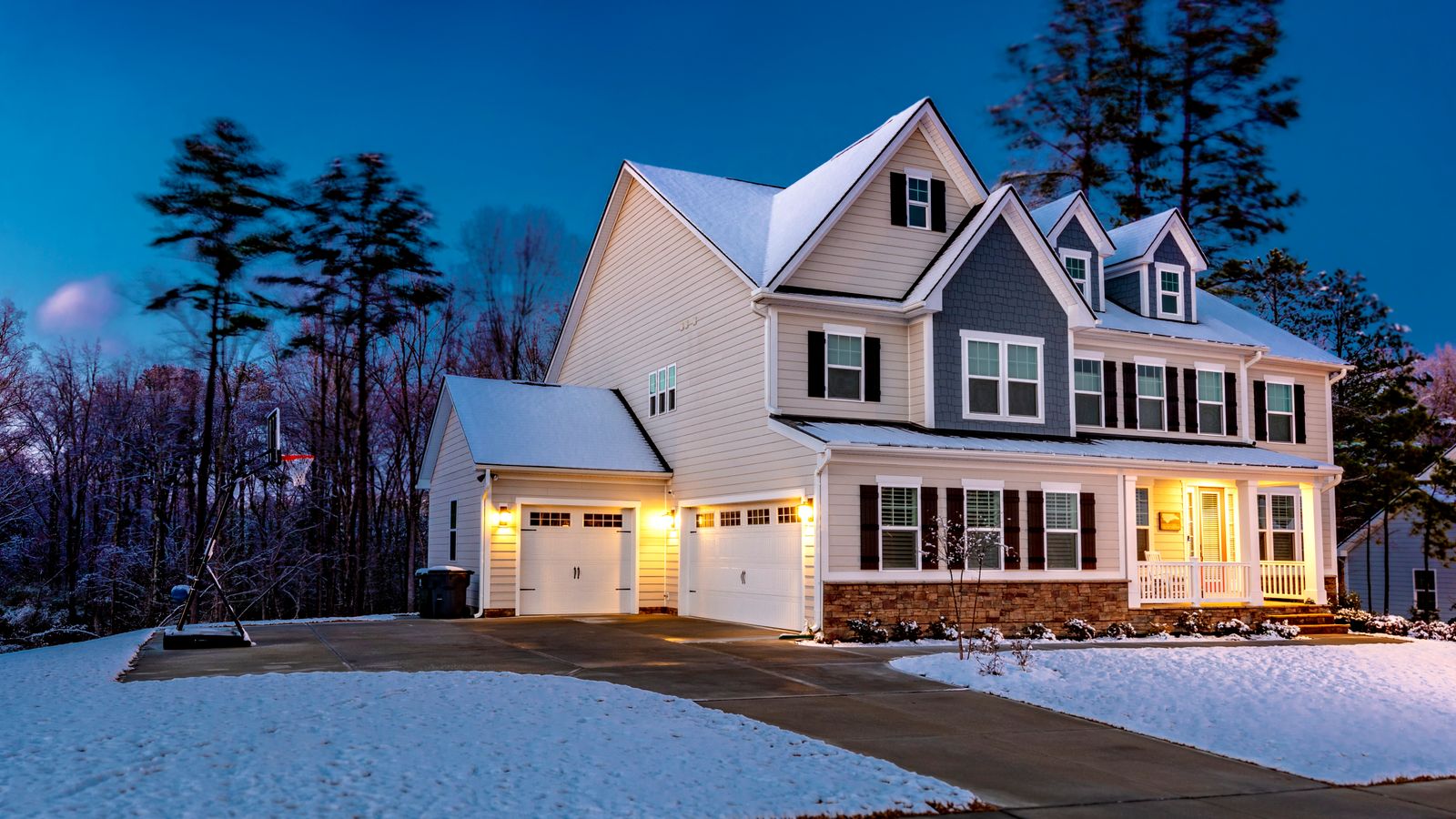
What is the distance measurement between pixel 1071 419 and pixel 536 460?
10.3m

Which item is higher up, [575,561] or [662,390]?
[662,390]

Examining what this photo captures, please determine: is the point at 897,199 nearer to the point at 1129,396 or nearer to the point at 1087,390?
the point at 1087,390

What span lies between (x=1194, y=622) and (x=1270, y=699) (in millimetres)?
8273

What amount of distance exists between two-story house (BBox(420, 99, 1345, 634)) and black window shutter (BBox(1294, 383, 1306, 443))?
2.5 inches

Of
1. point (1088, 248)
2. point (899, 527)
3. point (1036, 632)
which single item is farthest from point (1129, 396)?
point (899, 527)

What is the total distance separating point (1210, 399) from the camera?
2503 centimetres

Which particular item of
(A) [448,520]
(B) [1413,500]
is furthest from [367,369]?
(B) [1413,500]

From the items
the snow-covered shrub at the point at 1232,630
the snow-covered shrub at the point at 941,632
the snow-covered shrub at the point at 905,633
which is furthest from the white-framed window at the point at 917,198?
the snow-covered shrub at the point at 1232,630

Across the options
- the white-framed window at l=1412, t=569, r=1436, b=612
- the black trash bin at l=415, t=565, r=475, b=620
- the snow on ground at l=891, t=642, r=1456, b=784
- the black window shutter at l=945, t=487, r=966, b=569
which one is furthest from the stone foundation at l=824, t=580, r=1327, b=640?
the white-framed window at l=1412, t=569, r=1436, b=612

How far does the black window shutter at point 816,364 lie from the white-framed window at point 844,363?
90mm

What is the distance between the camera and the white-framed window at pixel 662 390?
24.3m

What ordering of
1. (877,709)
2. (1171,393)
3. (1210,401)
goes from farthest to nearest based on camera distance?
(1210,401)
(1171,393)
(877,709)

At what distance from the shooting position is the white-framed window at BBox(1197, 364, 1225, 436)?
24.9 metres

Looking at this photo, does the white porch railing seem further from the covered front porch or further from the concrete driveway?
the concrete driveway
